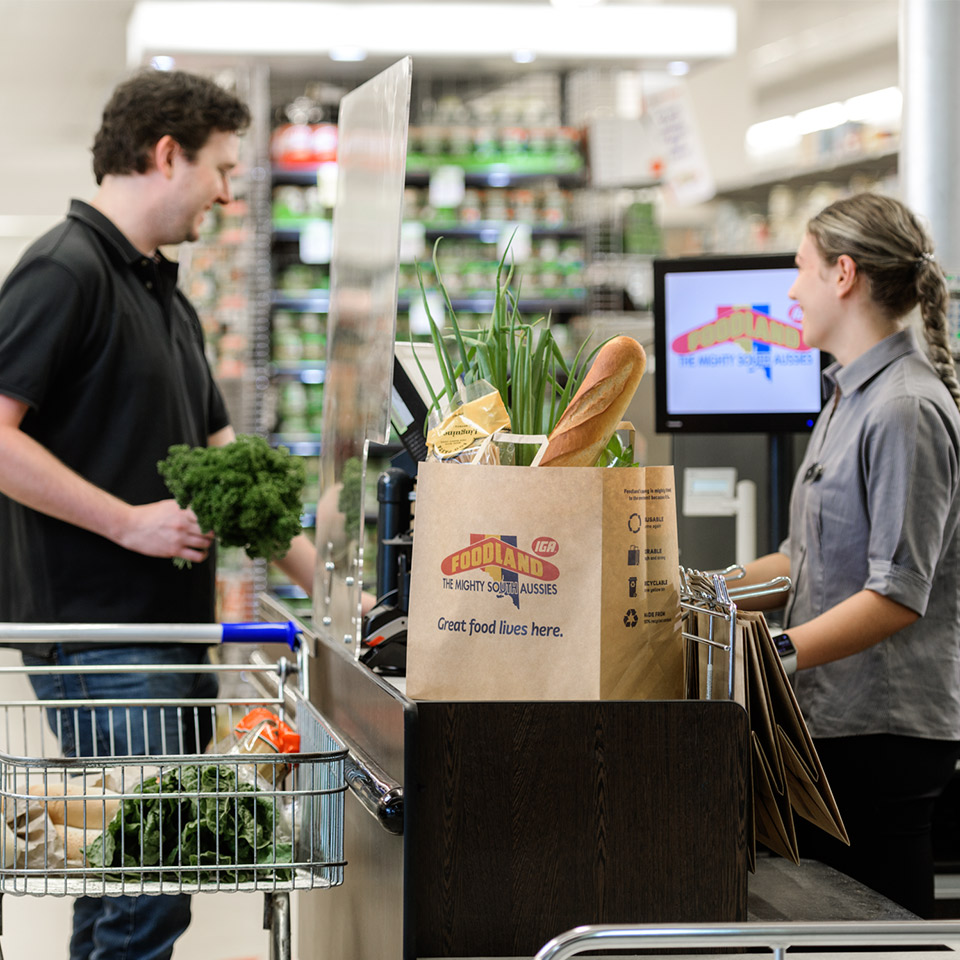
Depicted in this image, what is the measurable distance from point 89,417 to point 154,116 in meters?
0.65

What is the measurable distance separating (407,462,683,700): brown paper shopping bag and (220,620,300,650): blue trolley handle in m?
0.59

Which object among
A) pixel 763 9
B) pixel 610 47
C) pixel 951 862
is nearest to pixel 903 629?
pixel 951 862

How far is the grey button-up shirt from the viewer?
2.05 m

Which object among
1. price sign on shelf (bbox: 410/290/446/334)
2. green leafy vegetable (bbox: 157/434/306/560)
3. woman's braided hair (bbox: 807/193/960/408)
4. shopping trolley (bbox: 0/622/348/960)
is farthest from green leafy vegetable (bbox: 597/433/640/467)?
price sign on shelf (bbox: 410/290/446/334)

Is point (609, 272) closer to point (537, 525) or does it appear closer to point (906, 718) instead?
point (906, 718)

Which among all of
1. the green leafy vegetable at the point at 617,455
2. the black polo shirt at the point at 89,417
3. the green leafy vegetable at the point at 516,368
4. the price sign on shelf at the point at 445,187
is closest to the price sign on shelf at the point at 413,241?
the price sign on shelf at the point at 445,187

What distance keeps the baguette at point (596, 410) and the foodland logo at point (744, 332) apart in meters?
1.75

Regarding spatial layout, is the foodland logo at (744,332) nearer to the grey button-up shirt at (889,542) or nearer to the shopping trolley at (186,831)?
the grey button-up shirt at (889,542)

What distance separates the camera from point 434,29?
6.91 meters

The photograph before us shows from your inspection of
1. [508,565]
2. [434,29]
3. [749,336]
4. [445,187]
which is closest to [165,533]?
[508,565]

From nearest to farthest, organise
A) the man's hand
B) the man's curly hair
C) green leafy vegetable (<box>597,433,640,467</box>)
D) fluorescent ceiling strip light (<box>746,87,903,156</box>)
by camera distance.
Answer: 1. green leafy vegetable (<box>597,433,640,467</box>)
2. the man's hand
3. the man's curly hair
4. fluorescent ceiling strip light (<box>746,87,903,156</box>)

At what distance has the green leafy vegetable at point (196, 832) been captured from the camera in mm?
1303

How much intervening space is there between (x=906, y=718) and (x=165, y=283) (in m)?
1.70

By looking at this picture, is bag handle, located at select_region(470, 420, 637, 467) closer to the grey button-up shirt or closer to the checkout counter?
the checkout counter
